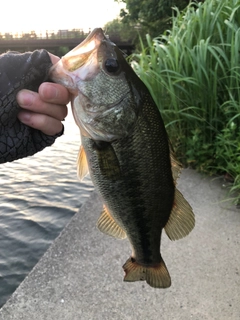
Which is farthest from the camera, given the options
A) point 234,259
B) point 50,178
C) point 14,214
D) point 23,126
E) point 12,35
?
point 12,35

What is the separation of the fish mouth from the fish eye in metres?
0.07

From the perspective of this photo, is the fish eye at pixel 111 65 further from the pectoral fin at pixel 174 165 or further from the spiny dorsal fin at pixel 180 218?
the spiny dorsal fin at pixel 180 218

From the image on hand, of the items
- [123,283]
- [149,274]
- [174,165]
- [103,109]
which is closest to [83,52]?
[103,109]

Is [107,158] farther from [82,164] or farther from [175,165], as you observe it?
[175,165]

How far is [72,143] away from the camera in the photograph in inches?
353

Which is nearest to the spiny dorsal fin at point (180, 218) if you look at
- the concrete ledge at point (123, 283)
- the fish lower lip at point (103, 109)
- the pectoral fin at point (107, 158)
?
the pectoral fin at point (107, 158)

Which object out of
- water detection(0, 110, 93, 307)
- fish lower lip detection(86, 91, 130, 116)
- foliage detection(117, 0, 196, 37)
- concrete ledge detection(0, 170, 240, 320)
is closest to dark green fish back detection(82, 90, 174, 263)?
fish lower lip detection(86, 91, 130, 116)

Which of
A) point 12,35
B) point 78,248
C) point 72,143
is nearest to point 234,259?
point 78,248

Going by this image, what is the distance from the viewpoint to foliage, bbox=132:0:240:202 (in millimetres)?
3941

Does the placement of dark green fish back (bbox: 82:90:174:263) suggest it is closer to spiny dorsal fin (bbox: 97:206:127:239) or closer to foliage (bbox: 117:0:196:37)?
spiny dorsal fin (bbox: 97:206:127:239)

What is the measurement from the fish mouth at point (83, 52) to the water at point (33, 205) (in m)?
2.97

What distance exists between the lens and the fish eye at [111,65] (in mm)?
1443

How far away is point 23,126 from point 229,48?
3.38 m

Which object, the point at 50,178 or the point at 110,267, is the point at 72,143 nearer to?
the point at 50,178
